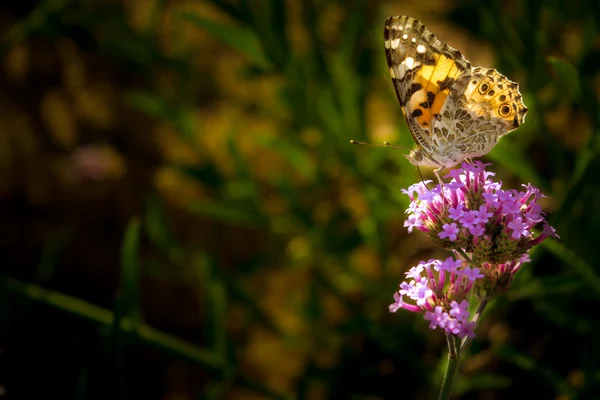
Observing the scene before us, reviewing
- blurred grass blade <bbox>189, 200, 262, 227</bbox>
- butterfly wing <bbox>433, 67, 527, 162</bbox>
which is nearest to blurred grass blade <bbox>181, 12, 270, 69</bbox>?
blurred grass blade <bbox>189, 200, 262, 227</bbox>

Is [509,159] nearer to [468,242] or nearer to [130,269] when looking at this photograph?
[468,242]

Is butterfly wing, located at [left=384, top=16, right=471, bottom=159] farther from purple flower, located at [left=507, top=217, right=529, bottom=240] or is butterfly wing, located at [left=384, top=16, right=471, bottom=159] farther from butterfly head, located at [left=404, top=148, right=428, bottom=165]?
purple flower, located at [left=507, top=217, right=529, bottom=240]

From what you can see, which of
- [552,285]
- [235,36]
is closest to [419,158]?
[552,285]

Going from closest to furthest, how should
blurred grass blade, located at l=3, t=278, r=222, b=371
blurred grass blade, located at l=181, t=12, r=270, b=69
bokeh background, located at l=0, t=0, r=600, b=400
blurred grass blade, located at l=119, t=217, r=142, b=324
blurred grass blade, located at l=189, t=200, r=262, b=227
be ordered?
blurred grass blade, located at l=119, t=217, r=142, b=324 → blurred grass blade, located at l=3, t=278, r=222, b=371 → bokeh background, located at l=0, t=0, r=600, b=400 → blurred grass blade, located at l=181, t=12, r=270, b=69 → blurred grass blade, located at l=189, t=200, r=262, b=227

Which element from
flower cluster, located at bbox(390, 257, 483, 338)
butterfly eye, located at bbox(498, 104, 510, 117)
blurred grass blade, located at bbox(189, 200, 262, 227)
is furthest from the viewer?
blurred grass blade, located at bbox(189, 200, 262, 227)

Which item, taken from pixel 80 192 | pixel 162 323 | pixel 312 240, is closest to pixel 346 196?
pixel 312 240

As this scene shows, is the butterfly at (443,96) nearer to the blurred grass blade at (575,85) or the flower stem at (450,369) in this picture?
the blurred grass blade at (575,85)

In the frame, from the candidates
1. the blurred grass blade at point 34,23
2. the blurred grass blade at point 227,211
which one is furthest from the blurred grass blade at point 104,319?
the blurred grass blade at point 34,23
